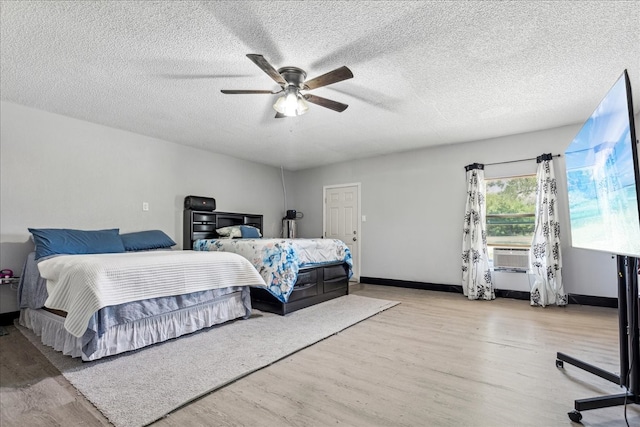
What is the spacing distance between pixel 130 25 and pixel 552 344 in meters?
4.17

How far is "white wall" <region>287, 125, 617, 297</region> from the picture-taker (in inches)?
160

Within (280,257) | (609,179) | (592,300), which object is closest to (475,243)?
(592,300)

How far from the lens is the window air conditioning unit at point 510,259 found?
435 cm

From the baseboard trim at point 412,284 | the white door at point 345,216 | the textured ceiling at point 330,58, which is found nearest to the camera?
the textured ceiling at point 330,58

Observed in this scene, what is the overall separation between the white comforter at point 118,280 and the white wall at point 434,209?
338cm

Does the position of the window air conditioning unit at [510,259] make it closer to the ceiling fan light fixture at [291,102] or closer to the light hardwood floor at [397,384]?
the light hardwood floor at [397,384]

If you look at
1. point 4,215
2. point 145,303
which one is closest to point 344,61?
point 145,303

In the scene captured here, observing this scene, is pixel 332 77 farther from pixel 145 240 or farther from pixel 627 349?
pixel 145 240

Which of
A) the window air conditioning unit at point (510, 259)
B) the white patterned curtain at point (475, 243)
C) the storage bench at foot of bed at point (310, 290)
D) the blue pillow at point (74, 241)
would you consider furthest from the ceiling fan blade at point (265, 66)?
the window air conditioning unit at point (510, 259)

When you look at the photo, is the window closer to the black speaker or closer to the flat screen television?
the flat screen television

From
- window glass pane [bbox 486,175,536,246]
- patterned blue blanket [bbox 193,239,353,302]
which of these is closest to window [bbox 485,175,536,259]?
window glass pane [bbox 486,175,536,246]

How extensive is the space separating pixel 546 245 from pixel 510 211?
72 cm

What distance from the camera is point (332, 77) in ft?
7.84

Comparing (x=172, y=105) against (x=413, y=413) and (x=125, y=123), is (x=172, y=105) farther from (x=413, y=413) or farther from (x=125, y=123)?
(x=413, y=413)
